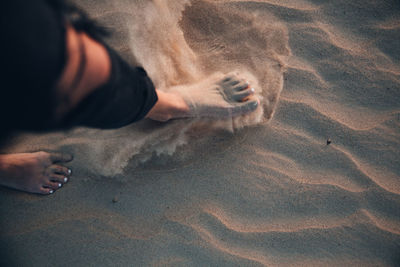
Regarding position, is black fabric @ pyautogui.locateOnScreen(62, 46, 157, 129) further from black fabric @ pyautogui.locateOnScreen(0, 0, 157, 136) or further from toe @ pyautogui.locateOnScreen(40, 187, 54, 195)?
toe @ pyautogui.locateOnScreen(40, 187, 54, 195)

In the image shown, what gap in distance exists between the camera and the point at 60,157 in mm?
1519

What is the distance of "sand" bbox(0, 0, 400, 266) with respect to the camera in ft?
4.59

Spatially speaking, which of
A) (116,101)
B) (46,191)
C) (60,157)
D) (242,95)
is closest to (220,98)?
(242,95)

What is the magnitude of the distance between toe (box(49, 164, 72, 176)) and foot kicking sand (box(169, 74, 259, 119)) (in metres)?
0.77

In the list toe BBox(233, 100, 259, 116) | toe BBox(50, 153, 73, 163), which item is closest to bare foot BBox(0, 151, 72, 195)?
toe BBox(50, 153, 73, 163)

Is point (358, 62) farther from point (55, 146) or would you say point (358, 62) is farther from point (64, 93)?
point (55, 146)

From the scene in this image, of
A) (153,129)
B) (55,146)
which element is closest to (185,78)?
(153,129)

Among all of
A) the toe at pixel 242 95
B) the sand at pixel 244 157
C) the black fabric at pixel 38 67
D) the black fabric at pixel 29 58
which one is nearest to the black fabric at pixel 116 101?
the black fabric at pixel 38 67

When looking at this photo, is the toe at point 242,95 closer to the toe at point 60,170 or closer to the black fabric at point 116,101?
the black fabric at point 116,101

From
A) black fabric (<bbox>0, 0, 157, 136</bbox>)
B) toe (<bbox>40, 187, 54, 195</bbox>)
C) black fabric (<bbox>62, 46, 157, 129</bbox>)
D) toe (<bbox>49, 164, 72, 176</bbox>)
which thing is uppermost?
black fabric (<bbox>0, 0, 157, 136</bbox>)

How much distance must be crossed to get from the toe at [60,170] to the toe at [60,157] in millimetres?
36

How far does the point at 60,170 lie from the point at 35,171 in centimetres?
14

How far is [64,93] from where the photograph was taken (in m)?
0.78

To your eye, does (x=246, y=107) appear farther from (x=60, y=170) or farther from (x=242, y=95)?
(x=60, y=170)
